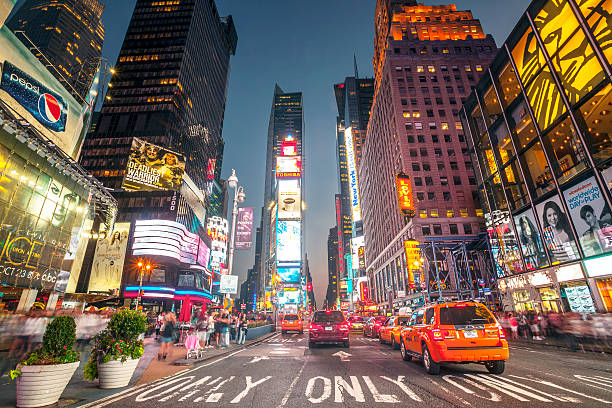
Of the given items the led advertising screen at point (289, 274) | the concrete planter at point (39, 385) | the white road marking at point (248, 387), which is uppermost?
the led advertising screen at point (289, 274)

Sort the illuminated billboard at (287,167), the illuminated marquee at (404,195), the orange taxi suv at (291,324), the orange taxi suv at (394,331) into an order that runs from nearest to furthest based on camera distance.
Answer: the orange taxi suv at (394,331) < the orange taxi suv at (291,324) < the illuminated marquee at (404,195) < the illuminated billboard at (287,167)

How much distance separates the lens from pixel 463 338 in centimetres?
736

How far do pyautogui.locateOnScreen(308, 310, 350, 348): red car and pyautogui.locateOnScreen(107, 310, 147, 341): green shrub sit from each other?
32.3 ft

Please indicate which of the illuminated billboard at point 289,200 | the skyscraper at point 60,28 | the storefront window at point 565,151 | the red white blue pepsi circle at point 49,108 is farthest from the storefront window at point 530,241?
the skyscraper at point 60,28

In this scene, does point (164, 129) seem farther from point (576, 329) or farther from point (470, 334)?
point (576, 329)

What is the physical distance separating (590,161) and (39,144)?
3495cm

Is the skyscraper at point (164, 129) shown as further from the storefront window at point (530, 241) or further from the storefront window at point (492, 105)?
the storefront window at point (530, 241)

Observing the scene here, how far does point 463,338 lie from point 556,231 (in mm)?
20827

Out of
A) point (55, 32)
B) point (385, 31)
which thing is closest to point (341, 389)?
point (385, 31)

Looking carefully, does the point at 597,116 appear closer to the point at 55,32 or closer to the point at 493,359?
the point at 493,359

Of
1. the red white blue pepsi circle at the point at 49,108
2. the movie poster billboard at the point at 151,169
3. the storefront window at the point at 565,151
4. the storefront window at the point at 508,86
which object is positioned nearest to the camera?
the storefront window at the point at 565,151

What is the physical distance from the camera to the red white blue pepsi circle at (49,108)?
21.6m

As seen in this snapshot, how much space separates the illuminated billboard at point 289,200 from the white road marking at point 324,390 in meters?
79.5

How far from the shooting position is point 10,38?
727 inches
